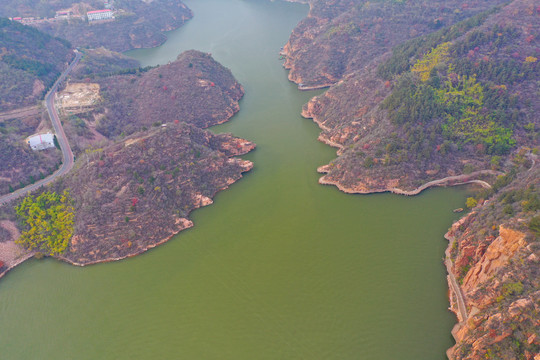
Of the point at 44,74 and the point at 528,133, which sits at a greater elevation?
the point at 528,133

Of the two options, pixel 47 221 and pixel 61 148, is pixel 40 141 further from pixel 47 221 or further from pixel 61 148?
pixel 47 221

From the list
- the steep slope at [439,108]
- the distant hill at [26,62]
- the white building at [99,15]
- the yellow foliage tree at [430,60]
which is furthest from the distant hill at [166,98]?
the white building at [99,15]

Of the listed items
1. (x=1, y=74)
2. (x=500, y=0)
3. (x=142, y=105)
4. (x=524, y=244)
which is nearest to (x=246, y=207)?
(x=524, y=244)

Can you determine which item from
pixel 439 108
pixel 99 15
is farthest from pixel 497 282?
pixel 99 15

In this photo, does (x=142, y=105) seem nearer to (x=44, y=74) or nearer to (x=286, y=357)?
(x=44, y=74)

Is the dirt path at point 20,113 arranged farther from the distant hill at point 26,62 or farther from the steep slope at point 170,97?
the steep slope at point 170,97

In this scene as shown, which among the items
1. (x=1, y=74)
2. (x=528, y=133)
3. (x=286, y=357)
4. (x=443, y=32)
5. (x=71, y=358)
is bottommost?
(x=71, y=358)

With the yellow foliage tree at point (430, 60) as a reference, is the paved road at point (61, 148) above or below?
below
